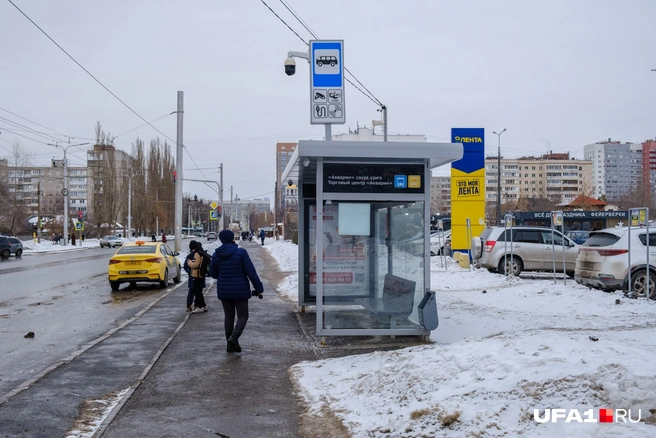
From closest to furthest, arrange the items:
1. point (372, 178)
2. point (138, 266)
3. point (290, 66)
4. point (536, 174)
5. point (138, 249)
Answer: point (372, 178) < point (290, 66) < point (138, 266) < point (138, 249) < point (536, 174)

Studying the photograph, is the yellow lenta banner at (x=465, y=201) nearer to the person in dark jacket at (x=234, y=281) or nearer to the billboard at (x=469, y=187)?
the billboard at (x=469, y=187)

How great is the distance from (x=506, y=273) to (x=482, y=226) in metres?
5.22

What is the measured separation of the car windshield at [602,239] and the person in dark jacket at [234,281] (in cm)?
912

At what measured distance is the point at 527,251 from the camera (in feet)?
68.0

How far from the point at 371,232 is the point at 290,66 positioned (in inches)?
242

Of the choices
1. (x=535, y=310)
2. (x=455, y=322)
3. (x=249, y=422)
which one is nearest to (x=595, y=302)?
(x=535, y=310)

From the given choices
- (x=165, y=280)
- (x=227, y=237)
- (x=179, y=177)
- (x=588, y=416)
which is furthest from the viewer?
(x=179, y=177)

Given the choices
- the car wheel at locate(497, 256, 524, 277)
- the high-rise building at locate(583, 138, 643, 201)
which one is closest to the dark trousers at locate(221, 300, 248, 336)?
the car wheel at locate(497, 256, 524, 277)

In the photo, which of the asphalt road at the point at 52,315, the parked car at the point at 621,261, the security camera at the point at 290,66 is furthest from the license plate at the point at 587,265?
the asphalt road at the point at 52,315

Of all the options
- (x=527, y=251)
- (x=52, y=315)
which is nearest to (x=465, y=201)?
(x=527, y=251)

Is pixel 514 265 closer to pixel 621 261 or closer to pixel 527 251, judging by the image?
pixel 527 251

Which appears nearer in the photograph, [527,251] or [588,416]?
[588,416]

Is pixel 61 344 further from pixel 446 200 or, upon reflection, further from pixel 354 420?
pixel 446 200

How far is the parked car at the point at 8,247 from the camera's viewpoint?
44.2 meters
